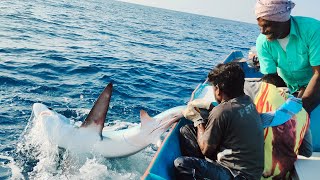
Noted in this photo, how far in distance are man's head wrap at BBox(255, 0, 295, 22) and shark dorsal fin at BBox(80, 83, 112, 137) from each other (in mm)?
2454

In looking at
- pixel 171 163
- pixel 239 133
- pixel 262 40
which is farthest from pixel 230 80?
pixel 262 40

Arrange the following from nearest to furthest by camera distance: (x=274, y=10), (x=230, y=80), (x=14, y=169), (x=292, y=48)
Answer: (x=230, y=80) → (x=274, y=10) → (x=292, y=48) → (x=14, y=169)

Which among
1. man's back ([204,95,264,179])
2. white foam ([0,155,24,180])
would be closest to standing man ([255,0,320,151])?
man's back ([204,95,264,179])

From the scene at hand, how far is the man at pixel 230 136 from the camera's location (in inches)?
137

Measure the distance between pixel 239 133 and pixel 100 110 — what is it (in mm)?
2582

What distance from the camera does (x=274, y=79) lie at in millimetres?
5715

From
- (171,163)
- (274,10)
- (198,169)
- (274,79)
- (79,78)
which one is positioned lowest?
(79,78)

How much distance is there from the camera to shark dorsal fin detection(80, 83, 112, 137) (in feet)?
17.6

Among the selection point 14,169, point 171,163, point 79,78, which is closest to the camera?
point 171,163

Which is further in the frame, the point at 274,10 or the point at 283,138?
the point at 274,10

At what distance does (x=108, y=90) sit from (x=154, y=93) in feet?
18.7

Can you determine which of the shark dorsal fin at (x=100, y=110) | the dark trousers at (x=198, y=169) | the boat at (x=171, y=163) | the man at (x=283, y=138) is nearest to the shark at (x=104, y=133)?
the shark dorsal fin at (x=100, y=110)

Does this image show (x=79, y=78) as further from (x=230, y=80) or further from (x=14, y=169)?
(x=230, y=80)

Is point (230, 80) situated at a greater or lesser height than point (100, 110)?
greater
